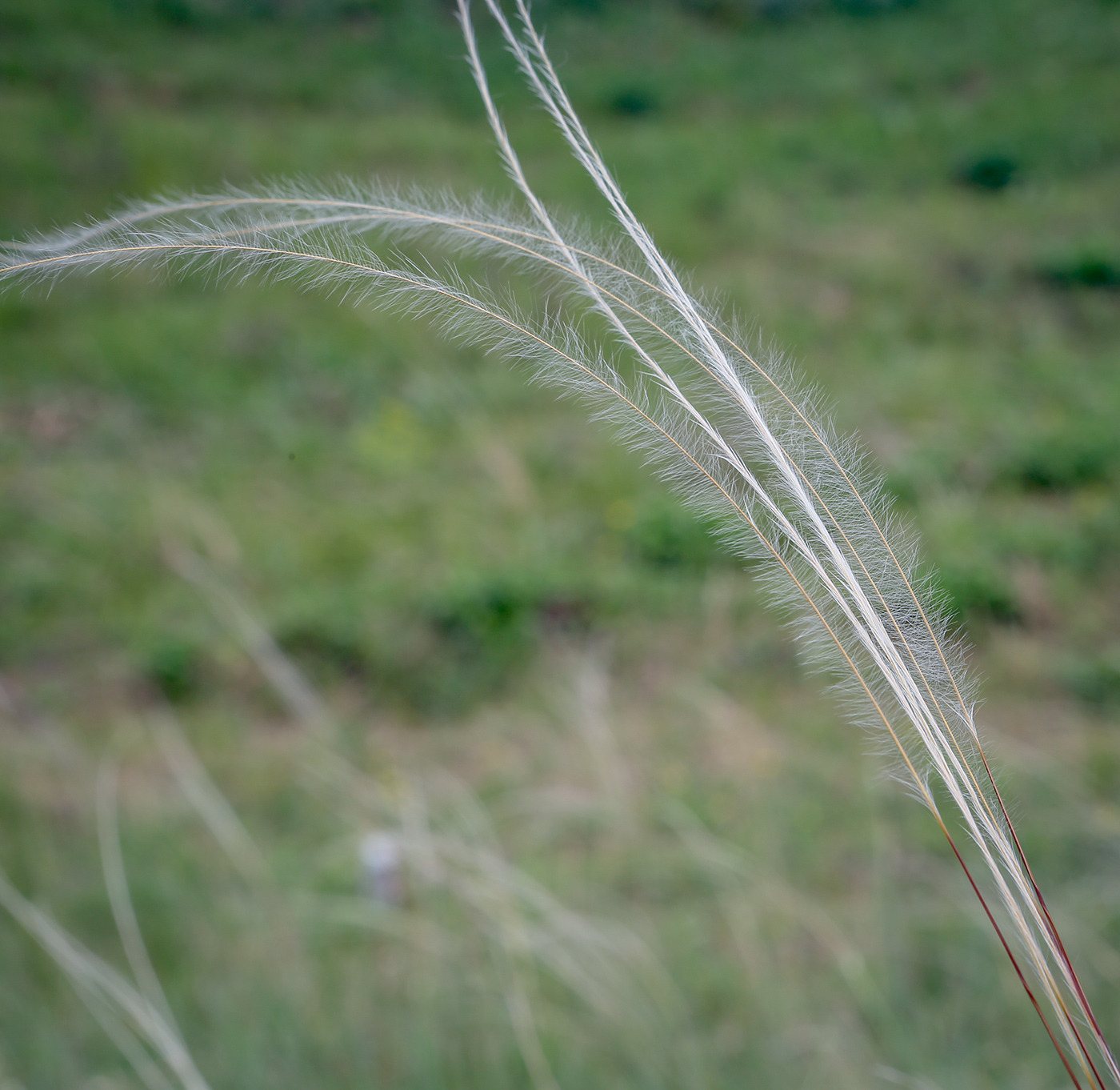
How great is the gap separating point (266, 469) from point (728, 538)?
12.0 feet

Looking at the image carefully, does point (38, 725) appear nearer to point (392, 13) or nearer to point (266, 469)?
point (266, 469)

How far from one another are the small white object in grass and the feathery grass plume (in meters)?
1.57

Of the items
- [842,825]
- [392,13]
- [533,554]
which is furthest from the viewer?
[392,13]

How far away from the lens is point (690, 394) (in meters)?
0.62

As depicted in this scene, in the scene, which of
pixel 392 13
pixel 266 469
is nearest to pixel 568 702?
pixel 266 469

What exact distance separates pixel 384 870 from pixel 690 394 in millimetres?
1663

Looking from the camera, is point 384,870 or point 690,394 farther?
point 384,870

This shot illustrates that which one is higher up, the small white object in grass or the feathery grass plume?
the feathery grass plume

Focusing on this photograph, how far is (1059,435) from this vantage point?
352 centimetres

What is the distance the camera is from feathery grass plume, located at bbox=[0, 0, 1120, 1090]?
18.9 inches

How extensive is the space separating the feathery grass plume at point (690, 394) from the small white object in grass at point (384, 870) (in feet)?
5.15

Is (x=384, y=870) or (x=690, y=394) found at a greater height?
(x=690, y=394)

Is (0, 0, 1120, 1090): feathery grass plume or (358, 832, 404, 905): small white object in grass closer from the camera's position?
(0, 0, 1120, 1090): feathery grass plume

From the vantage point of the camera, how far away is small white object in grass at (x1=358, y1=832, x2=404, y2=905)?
191 centimetres
